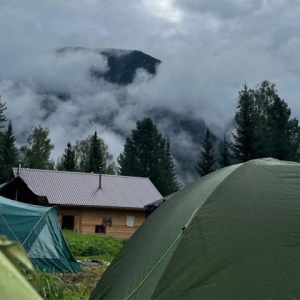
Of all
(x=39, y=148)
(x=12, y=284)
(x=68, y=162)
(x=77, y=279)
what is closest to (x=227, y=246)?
(x=12, y=284)

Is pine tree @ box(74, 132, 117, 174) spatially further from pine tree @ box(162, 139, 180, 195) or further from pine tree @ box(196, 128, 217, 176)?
pine tree @ box(196, 128, 217, 176)

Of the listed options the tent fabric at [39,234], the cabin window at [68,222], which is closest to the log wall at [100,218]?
the cabin window at [68,222]

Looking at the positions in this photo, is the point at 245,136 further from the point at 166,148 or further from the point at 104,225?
the point at 166,148

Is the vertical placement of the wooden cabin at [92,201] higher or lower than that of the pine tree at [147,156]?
lower

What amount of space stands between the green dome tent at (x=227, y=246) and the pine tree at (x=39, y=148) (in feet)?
195

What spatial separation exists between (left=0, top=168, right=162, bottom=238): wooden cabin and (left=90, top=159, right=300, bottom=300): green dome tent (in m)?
32.2

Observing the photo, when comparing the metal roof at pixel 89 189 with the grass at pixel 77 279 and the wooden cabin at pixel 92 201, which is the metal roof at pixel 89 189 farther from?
the grass at pixel 77 279

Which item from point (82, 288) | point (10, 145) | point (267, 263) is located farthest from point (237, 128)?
point (267, 263)

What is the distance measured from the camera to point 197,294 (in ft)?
12.9

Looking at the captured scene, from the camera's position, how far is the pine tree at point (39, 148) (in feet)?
208

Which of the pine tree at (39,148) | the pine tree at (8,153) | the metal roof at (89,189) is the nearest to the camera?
the metal roof at (89,189)

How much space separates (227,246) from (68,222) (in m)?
34.9

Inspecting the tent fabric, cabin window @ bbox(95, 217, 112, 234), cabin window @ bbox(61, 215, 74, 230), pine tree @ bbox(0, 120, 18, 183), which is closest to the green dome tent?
the tent fabric

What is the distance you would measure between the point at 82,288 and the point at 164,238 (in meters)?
3.15
